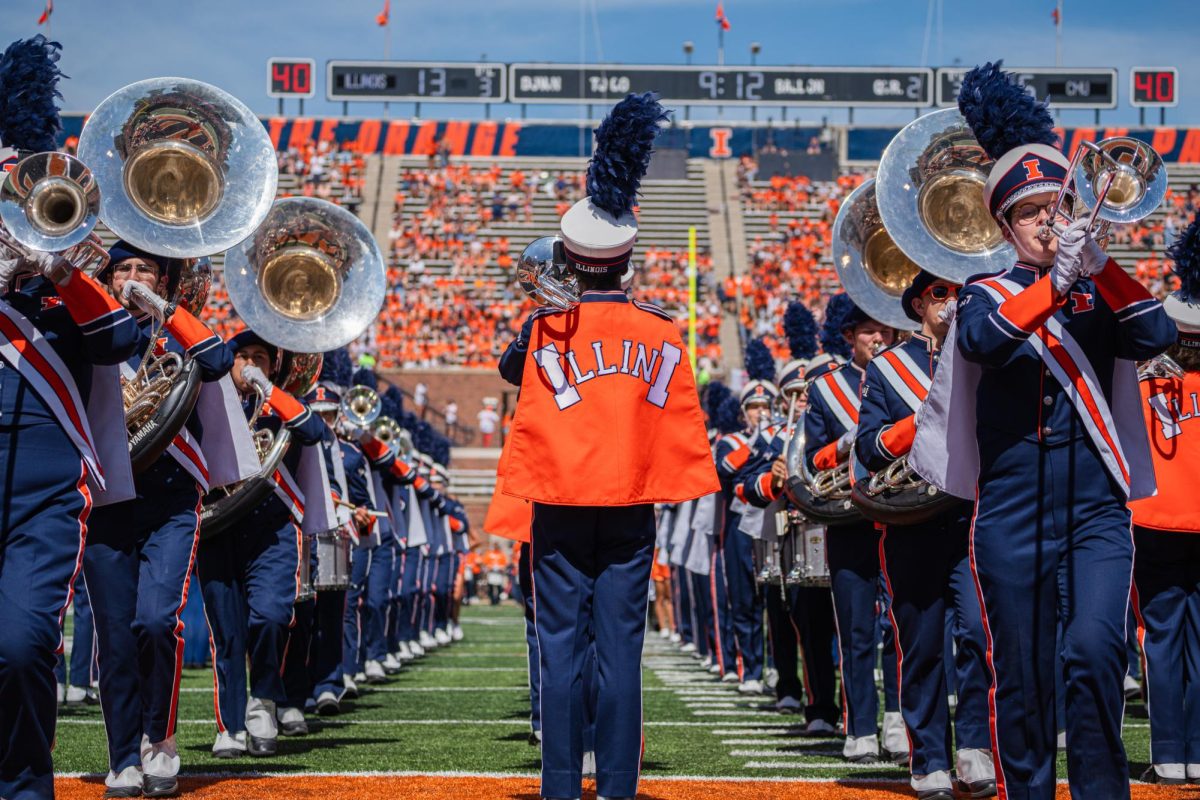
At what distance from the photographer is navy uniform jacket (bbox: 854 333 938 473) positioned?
21.9ft

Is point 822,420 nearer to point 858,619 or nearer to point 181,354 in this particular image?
point 858,619

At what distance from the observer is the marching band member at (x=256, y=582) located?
26.3 feet

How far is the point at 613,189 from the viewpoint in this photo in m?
6.04

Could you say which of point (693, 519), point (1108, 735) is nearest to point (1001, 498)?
point (1108, 735)

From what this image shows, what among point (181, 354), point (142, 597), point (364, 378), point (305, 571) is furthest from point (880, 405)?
point (364, 378)

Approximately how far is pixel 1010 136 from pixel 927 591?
80.7 inches

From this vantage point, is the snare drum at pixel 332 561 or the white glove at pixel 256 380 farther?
the snare drum at pixel 332 561

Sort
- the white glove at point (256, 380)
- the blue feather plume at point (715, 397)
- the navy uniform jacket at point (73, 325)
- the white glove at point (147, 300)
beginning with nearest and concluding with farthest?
the navy uniform jacket at point (73, 325)
the white glove at point (147, 300)
the white glove at point (256, 380)
the blue feather plume at point (715, 397)

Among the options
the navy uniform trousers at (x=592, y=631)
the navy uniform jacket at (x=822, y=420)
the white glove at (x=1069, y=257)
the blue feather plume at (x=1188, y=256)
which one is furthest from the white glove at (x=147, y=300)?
the blue feather plume at (x=1188, y=256)

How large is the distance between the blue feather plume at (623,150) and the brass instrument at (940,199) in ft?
3.99

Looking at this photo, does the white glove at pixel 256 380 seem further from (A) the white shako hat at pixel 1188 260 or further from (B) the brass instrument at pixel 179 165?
(A) the white shako hat at pixel 1188 260

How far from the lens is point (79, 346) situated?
18.2 ft

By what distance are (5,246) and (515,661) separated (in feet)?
38.9

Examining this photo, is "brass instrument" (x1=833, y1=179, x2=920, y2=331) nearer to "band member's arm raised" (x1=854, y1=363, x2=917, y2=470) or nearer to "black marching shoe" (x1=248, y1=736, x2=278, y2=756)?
"band member's arm raised" (x1=854, y1=363, x2=917, y2=470)
